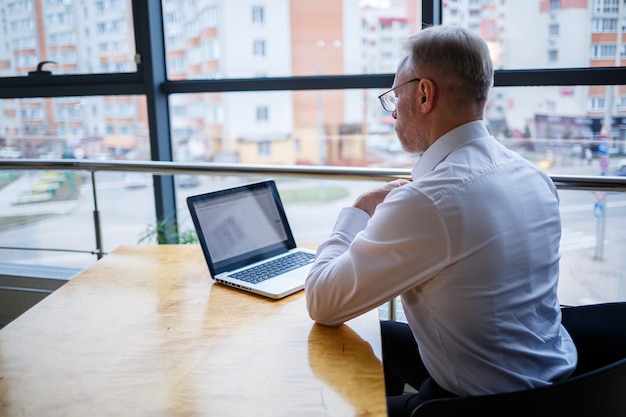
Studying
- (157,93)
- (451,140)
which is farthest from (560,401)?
(157,93)

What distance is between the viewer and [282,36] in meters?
3.22

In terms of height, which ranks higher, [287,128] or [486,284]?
[287,128]

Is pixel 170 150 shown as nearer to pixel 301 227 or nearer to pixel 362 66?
pixel 301 227

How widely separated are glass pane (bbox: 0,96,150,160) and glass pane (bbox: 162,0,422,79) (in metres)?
0.35

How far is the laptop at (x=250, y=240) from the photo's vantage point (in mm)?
1591

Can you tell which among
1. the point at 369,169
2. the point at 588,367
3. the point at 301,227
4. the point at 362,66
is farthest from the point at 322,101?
the point at 588,367

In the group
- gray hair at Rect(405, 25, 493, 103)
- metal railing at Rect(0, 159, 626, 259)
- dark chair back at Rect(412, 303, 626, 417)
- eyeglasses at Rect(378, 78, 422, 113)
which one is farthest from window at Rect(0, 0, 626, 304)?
dark chair back at Rect(412, 303, 626, 417)

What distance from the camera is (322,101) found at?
323 centimetres

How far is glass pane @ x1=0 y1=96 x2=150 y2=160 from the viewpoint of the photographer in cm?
347

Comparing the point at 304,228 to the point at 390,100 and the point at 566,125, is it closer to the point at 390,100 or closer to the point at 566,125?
the point at 566,125

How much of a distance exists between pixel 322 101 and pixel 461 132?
6.40 ft

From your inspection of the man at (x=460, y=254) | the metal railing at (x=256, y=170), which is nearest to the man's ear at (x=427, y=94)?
the man at (x=460, y=254)

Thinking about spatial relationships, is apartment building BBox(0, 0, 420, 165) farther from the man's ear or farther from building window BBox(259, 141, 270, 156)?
the man's ear

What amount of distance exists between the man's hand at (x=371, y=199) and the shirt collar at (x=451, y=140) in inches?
6.5
